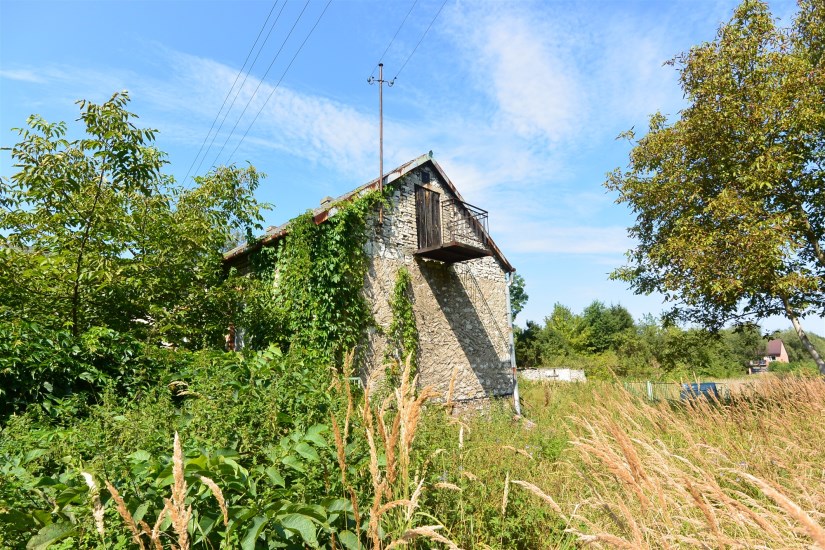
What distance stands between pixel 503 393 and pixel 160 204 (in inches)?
389

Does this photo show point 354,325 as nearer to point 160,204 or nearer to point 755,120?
point 160,204

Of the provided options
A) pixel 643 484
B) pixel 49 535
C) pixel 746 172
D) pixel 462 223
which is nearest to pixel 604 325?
pixel 462 223

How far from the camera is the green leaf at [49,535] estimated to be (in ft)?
6.52

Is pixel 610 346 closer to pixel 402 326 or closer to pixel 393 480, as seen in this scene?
pixel 402 326

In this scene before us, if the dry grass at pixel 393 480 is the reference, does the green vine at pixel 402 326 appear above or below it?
above

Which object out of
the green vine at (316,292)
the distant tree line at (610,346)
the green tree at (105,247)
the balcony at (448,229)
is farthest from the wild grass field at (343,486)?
the distant tree line at (610,346)

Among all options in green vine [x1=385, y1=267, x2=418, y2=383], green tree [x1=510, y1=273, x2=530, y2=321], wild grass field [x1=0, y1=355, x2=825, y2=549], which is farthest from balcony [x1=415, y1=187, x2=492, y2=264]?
green tree [x1=510, y1=273, x2=530, y2=321]

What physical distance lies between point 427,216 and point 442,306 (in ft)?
7.94

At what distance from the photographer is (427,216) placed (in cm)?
1199

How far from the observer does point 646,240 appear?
36.7 feet

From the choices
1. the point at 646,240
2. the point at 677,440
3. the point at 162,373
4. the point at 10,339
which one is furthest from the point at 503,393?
the point at 10,339

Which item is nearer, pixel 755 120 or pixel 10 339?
pixel 10 339

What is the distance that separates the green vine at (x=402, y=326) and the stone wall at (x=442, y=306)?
0.54 feet

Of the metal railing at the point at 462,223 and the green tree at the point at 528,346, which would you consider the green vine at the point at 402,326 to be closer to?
the metal railing at the point at 462,223
